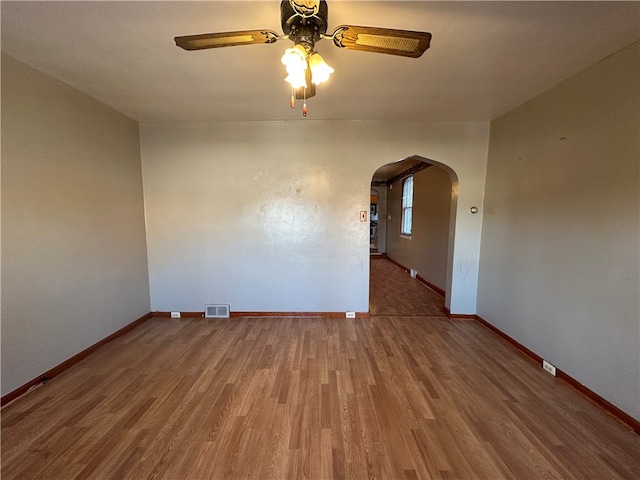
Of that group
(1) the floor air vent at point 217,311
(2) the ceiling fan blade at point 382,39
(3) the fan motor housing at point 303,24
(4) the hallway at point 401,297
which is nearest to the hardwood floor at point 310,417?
(1) the floor air vent at point 217,311

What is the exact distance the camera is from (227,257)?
353cm

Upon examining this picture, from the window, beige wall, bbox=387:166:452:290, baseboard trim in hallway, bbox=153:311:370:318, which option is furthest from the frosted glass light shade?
the window

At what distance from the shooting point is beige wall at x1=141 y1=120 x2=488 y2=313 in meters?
3.34

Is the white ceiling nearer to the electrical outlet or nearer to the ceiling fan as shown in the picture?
the ceiling fan

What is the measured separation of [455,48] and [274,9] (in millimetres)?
1208

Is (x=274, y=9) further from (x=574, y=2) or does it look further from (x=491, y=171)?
(x=491, y=171)

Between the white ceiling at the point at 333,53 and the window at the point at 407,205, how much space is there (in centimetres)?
379

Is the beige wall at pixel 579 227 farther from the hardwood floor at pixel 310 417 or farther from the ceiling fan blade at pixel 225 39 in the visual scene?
the ceiling fan blade at pixel 225 39

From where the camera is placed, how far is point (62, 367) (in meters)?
2.33

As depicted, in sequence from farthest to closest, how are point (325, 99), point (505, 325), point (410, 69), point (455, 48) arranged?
1. point (505, 325)
2. point (325, 99)
3. point (410, 69)
4. point (455, 48)

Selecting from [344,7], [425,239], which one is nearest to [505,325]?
[425,239]

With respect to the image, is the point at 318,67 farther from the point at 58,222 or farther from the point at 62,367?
the point at 62,367

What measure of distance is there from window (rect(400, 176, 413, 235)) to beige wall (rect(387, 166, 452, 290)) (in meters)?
0.29

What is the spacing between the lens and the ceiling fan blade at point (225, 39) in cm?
125
